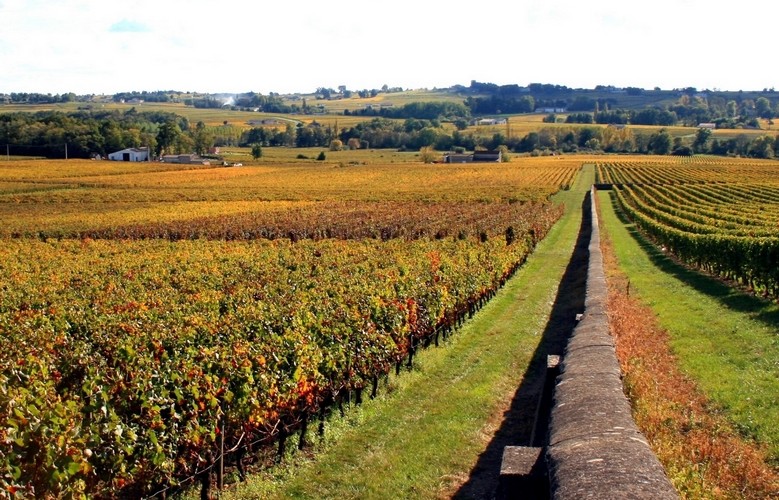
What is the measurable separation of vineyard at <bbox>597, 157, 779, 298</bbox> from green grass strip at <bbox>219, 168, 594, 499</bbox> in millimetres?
7673

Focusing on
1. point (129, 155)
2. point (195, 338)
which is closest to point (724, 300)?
point (195, 338)

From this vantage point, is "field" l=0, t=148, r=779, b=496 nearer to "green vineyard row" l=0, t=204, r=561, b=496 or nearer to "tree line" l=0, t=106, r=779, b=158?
"green vineyard row" l=0, t=204, r=561, b=496

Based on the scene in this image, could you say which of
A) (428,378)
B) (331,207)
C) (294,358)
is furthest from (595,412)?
(331,207)

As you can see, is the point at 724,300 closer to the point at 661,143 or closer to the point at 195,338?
the point at 195,338

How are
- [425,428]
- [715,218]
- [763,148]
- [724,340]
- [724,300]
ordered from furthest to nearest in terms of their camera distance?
[763,148]
[715,218]
[724,300]
[724,340]
[425,428]

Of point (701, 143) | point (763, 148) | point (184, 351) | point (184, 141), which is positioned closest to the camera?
point (184, 351)

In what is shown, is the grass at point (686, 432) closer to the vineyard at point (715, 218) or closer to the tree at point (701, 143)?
the vineyard at point (715, 218)

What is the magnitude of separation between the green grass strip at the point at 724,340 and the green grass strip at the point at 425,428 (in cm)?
384

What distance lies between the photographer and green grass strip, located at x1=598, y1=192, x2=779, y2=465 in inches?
456

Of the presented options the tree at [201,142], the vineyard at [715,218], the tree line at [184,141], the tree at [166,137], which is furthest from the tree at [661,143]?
the tree at [166,137]

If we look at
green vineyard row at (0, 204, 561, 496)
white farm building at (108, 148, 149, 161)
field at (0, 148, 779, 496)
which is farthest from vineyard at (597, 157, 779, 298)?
white farm building at (108, 148, 149, 161)

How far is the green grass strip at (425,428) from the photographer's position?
34.8ft

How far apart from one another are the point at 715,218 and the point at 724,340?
93.8 ft

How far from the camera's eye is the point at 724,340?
54.9ft
